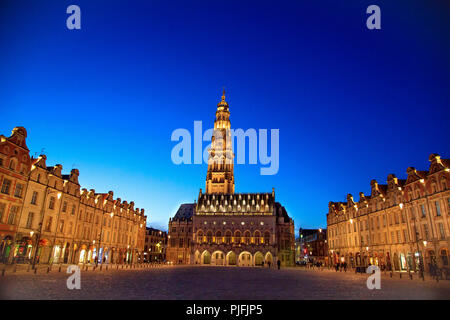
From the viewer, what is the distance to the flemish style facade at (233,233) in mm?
87750

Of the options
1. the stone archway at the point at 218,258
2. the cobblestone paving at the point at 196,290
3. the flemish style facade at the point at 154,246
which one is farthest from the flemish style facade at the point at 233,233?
the cobblestone paving at the point at 196,290

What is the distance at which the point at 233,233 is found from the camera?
90938 mm

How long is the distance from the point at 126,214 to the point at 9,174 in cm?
3735

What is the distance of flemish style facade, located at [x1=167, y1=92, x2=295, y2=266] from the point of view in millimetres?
87750

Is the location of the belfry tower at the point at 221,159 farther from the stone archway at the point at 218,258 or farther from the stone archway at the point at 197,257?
the stone archway at the point at 197,257

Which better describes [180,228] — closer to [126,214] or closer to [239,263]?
[239,263]

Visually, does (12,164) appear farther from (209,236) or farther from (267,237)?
(267,237)

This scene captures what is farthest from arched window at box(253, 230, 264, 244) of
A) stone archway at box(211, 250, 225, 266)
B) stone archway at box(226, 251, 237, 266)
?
stone archway at box(211, 250, 225, 266)

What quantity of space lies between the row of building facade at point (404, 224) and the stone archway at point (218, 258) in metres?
36.8

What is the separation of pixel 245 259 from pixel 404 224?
177 ft

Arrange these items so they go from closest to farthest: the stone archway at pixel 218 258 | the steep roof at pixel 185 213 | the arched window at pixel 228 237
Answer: the stone archway at pixel 218 258 < the arched window at pixel 228 237 < the steep roof at pixel 185 213

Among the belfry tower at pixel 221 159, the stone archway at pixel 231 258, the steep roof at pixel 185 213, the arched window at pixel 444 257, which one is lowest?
the stone archway at pixel 231 258

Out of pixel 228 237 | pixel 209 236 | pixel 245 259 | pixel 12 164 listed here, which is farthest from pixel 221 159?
pixel 12 164
